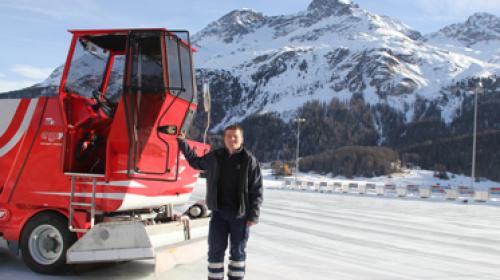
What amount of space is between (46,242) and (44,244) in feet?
0.13

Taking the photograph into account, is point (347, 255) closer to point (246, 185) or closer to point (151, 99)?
point (246, 185)

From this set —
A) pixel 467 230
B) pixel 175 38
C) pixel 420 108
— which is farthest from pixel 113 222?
pixel 420 108

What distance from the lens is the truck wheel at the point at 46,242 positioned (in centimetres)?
630

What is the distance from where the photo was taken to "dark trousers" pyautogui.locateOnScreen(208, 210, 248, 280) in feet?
18.0

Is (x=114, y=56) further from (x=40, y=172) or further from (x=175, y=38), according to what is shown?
(x=40, y=172)

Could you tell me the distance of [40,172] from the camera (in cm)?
645

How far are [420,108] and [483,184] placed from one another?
11045 centimetres

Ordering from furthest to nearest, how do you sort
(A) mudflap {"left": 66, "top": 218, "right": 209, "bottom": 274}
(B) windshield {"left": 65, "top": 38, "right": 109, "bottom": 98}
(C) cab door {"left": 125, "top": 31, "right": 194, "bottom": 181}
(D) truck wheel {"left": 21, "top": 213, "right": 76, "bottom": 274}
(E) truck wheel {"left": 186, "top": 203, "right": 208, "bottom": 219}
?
1. (E) truck wheel {"left": 186, "top": 203, "right": 208, "bottom": 219}
2. (B) windshield {"left": 65, "top": 38, "right": 109, "bottom": 98}
3. (D) truck wheel {"left": 21, "top": 213, "right": 76, "bottom": 274}
4. (C) cab door {"left": 125, "top": 31, "right": 194, "bottom": 181}
5. (A) mudflap {"left": 66, "top": 218, "right": 209, "bottom": 274}

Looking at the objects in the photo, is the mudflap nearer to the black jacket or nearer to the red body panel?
the red body panel

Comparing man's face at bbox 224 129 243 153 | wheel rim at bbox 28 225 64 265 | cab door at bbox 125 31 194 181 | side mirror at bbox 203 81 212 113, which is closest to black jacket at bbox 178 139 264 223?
man's face at bbox 224 129 243 153

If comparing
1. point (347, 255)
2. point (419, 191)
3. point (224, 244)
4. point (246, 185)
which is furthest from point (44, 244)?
point (419, 191)

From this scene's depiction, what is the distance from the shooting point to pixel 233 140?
216 inches

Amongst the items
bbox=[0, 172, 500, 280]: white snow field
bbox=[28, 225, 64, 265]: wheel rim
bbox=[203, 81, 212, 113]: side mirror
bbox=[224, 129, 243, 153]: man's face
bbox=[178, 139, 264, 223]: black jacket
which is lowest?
bbox=[0, 172, 500, 280]: white snow field

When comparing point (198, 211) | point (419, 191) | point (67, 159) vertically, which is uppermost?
point (67, 159)
